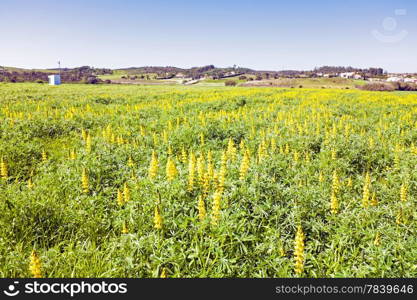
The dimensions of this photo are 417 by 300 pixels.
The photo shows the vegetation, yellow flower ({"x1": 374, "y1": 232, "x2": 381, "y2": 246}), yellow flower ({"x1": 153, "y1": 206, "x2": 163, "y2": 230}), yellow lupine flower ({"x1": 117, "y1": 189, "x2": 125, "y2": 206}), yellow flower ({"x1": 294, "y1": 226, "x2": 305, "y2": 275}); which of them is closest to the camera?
yellow flower ({"x1": 294, "y1": 226, "x2": 305, "y2": 275})

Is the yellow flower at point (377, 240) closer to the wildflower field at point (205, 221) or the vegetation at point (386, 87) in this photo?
the wildflower field at point (205, 221)

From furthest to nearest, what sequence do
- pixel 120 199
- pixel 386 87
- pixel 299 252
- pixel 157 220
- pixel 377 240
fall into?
pixel 386 87, pixel 120 199, pixel 157 220, pixel 377 240, pixel 299 252

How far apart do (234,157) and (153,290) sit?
13.1 feet

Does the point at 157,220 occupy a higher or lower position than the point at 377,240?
higher

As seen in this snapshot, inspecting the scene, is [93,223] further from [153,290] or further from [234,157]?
[234,157]

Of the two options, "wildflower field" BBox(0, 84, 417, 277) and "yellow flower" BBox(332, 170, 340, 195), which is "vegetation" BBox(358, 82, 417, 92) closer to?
"wildflower field" BBox(0, 84, 417, 277)

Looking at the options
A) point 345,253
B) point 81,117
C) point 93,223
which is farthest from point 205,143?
point 81,117

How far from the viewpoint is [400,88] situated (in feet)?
191

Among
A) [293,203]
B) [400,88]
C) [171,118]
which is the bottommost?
[293,203]

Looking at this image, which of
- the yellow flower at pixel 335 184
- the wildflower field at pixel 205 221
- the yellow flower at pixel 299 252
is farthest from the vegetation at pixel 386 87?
the yellow flower at pixel 299 252

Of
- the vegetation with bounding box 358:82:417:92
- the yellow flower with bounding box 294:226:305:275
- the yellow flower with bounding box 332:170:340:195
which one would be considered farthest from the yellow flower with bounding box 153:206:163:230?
the vegetation with bounding box 358:82:417:92

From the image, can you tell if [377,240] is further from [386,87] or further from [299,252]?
[386,87]

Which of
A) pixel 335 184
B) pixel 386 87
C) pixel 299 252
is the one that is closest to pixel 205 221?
pixel 299 252

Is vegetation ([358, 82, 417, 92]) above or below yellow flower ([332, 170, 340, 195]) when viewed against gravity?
above
